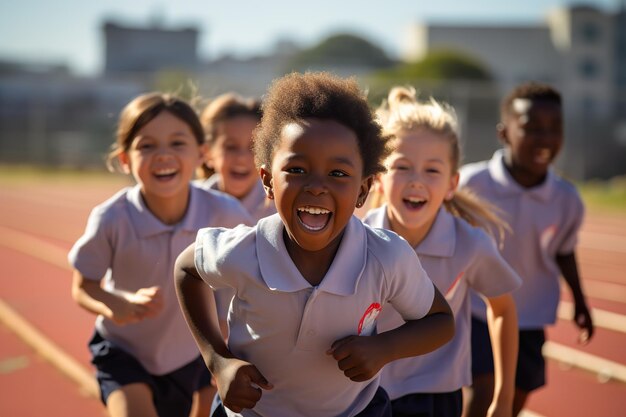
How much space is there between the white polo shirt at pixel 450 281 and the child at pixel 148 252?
89 cm

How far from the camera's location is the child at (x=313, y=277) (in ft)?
7.07

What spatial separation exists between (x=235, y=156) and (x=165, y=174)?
938 millimetres

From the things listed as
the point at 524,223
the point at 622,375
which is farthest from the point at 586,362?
the point at 524,223

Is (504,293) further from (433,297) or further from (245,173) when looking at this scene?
(245,173)

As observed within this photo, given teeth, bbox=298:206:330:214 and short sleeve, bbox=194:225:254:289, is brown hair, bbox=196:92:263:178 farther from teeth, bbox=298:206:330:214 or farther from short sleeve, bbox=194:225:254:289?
teeth, bbox=298:206:330:214

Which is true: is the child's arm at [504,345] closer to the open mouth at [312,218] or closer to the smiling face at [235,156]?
the open mouth at [312,218]

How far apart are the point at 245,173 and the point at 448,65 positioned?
117ft

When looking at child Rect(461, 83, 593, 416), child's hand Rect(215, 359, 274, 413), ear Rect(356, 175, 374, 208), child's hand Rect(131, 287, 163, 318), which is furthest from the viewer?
child Rect(461, 83, 593, 416)

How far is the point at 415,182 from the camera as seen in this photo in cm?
306

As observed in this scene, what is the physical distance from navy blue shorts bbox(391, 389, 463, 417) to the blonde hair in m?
0.71

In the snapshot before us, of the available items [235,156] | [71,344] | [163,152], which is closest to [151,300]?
[163,152]

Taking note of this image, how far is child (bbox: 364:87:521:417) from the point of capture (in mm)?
3021

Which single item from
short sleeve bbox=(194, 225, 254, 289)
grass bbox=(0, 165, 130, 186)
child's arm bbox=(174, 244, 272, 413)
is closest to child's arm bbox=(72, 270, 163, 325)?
child's arm bbox=(174, 244, 272, 413)

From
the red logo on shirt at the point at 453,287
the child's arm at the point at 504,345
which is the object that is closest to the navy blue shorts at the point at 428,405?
the child's arm at the point at 504,345
